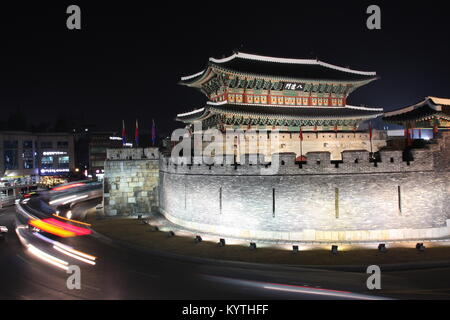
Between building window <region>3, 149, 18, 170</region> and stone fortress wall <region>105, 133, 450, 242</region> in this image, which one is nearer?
stone fortress wall <region>105, 133, 450, 242</region>

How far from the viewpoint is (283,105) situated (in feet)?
84.5

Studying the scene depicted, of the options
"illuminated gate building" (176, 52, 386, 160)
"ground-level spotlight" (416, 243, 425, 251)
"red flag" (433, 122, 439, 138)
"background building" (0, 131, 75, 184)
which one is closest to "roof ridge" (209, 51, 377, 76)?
"illuminated gate building" (176, 52, 386, 160)

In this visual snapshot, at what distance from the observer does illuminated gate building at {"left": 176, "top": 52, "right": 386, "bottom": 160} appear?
934 inches

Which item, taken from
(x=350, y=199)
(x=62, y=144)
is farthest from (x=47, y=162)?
(x=350, y=199)

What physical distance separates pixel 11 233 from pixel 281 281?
16151 mm

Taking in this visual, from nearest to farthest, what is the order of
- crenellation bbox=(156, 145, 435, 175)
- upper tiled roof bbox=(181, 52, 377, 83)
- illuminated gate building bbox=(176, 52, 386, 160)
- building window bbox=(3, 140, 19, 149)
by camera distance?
crenellation bbox=(156, 145, 435, 175) → illuminated gate building bbox=(176, 52, 386, 160) → upper tiled roof bbox=(181, 52, 377, 83) → building window bbox=(3, 140, 19, 149)

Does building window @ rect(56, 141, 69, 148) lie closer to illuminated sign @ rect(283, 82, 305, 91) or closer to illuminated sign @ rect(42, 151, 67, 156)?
illuminated sign @ rect(42, 151, 67, 156)

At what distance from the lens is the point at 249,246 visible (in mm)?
15578

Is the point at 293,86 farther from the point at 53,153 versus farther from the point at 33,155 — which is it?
the point at 53,153

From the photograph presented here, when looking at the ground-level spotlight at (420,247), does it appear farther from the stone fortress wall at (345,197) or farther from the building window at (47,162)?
the building window at (47,162)

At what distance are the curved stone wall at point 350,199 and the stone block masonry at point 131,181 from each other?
36.4 ft

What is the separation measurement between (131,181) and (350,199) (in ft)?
52.2

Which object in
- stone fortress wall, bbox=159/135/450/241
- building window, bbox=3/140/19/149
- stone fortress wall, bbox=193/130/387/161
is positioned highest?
building window, bbox=3/140/19/149

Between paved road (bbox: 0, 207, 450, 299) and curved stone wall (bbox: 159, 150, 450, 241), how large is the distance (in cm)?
377
